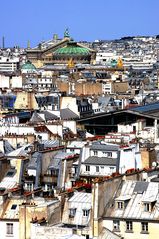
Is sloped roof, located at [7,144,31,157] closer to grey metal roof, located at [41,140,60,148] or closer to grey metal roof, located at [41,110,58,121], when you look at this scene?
grey metal roof, located at [41,140,60,148]

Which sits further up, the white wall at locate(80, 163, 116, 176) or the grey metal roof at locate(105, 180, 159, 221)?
the white wall at locate(80, 163, 116, 176)

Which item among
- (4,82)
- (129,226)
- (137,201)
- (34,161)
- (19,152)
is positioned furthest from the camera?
(4,82)

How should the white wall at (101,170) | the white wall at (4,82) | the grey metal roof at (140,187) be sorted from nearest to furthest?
the grey metal roof at (140,187), the white wall at (101,170), the white wall at (4,82)

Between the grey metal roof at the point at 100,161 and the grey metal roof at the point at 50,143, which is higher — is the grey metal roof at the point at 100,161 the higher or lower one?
Result: the lower one

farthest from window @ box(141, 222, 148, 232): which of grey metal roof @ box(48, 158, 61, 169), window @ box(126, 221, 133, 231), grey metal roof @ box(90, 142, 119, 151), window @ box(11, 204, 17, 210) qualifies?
grey metal roof @ box(90, 142, 119, 151)

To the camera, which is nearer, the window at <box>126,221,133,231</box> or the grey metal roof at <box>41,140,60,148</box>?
the window at <box>126,221,133,231</box>

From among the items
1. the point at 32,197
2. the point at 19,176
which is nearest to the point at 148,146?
the point at 19,176

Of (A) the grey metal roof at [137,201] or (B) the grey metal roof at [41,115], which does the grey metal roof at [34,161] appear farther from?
(B) the grey metal roof at [41,115]

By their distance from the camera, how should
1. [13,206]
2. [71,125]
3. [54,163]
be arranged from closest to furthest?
[13,206] → [54,163] → [71,125]

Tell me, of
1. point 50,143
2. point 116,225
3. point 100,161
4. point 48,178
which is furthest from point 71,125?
point 116,225

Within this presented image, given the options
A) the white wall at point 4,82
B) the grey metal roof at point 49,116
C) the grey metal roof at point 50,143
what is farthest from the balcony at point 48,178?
the white wall at point 4,82

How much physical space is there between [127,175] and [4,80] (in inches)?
3495

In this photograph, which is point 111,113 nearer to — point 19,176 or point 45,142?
point 45,142

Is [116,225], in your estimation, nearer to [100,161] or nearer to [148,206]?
[148,206]
